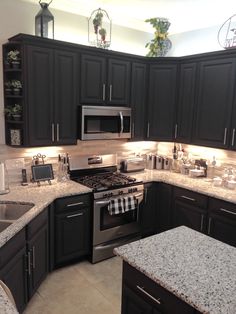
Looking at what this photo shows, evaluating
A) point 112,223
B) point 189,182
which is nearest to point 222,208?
point 189,182

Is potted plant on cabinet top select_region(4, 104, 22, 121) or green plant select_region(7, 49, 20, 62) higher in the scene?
green plant select_region(7, 49, 20, 62)

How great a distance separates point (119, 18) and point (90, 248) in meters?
2.98

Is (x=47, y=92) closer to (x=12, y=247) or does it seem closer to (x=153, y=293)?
(x=12, y=247)

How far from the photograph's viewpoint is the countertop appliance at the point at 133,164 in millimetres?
3875

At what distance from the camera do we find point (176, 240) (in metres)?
1.86

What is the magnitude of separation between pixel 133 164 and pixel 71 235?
1.38m

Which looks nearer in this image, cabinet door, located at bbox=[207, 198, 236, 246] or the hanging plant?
cabinet door, located at bbox=[207, 198, 236, 246]

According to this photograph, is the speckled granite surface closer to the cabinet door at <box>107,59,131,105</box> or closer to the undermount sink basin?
the cabinet door at <box>107,59,131,105</box>

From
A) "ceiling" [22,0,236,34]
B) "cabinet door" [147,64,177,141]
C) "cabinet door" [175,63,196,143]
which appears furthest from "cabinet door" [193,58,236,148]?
"ceiling" [22,0,236,34]

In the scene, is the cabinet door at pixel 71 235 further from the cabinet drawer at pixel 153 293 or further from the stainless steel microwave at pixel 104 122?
the cabinet drawer at pixel 153 293

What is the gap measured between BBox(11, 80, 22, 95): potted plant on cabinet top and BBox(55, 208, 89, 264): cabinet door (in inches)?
52.9

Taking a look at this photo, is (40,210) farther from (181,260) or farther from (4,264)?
(181,260)

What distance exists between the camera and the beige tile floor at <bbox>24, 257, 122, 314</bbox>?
250 centimetres

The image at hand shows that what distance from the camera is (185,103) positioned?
3.68 metres
